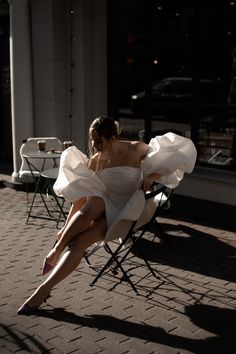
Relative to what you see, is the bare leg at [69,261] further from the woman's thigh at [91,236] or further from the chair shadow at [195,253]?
the chair shadow at [195,253]

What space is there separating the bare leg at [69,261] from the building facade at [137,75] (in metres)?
2.54

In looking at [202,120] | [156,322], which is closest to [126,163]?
[156,322]

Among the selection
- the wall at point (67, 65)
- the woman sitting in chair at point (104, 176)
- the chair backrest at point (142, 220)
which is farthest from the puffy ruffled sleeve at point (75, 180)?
the wall at point (67, 65)

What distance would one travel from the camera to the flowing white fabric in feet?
14.0

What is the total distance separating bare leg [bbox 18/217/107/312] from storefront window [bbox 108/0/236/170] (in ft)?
9.38

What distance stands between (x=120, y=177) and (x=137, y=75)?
3.40m

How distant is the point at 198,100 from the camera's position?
6781mm

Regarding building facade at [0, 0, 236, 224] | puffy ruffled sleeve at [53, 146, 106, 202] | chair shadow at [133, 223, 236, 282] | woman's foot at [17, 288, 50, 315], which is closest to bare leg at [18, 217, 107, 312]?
woman's foot at [17, 288, 50, 315]

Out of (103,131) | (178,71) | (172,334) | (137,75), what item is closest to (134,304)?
(172,334)

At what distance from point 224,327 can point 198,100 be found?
11.7ft

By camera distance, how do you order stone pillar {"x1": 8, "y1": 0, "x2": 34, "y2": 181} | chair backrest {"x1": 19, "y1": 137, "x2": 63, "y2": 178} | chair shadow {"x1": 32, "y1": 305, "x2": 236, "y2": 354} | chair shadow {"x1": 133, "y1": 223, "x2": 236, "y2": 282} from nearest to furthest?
1. chair shadow {"x1": 32, "y1": 305, "x2": 236, "y2": 354}
2. chair shadow {"x1": 133, "y1": 223, "x2": 236, "y2": 282}
3. chair backrest {"x1": 19, "y1": 137, "x2": 63, "y2": 178}
4. stone pillar {"x1": 8, "y1": 0, "x2": 34, "y2": 181}

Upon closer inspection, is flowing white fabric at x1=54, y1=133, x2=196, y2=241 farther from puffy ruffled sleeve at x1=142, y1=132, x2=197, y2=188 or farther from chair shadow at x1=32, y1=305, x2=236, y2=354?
chair shadow at x1=32, y1=305, x2=236, y2=354

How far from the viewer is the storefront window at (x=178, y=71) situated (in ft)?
21.5

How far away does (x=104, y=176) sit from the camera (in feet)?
14.4
